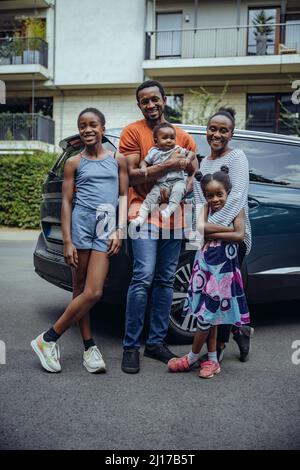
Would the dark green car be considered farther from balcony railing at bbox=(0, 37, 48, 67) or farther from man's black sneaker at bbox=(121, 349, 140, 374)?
balcony railing at bbox=(0, 37, 48, 67)

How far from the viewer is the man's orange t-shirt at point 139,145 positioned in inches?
142

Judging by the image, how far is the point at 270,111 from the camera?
19.5 meters

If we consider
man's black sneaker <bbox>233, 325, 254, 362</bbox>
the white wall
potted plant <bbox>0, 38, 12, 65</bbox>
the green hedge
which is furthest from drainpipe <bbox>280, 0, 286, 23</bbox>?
man's black sneaker <bbox>233, 325, 254, 362</bbox>

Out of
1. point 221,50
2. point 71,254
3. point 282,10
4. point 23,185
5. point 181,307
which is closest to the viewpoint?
point 71,254

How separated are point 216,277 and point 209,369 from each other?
0.64 meters

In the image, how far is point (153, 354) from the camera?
382cm

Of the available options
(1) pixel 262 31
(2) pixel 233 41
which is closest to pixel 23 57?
(2) pixel 233 41

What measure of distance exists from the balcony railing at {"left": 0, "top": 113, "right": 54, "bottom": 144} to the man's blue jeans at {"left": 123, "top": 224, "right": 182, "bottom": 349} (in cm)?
1698

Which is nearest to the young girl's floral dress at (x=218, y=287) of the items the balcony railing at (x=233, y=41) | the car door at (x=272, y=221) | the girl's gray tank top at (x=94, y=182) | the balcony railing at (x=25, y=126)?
the girl's gray tank top at (x=94, y=182)

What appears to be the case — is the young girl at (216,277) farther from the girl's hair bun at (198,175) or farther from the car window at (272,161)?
the car window at (272,161)

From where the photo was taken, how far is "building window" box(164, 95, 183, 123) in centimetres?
1905

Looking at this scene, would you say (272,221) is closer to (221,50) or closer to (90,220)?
(90,220)

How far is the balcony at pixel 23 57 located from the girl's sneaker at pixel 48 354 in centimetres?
1800

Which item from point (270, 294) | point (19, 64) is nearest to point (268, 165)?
point (270, 294)
